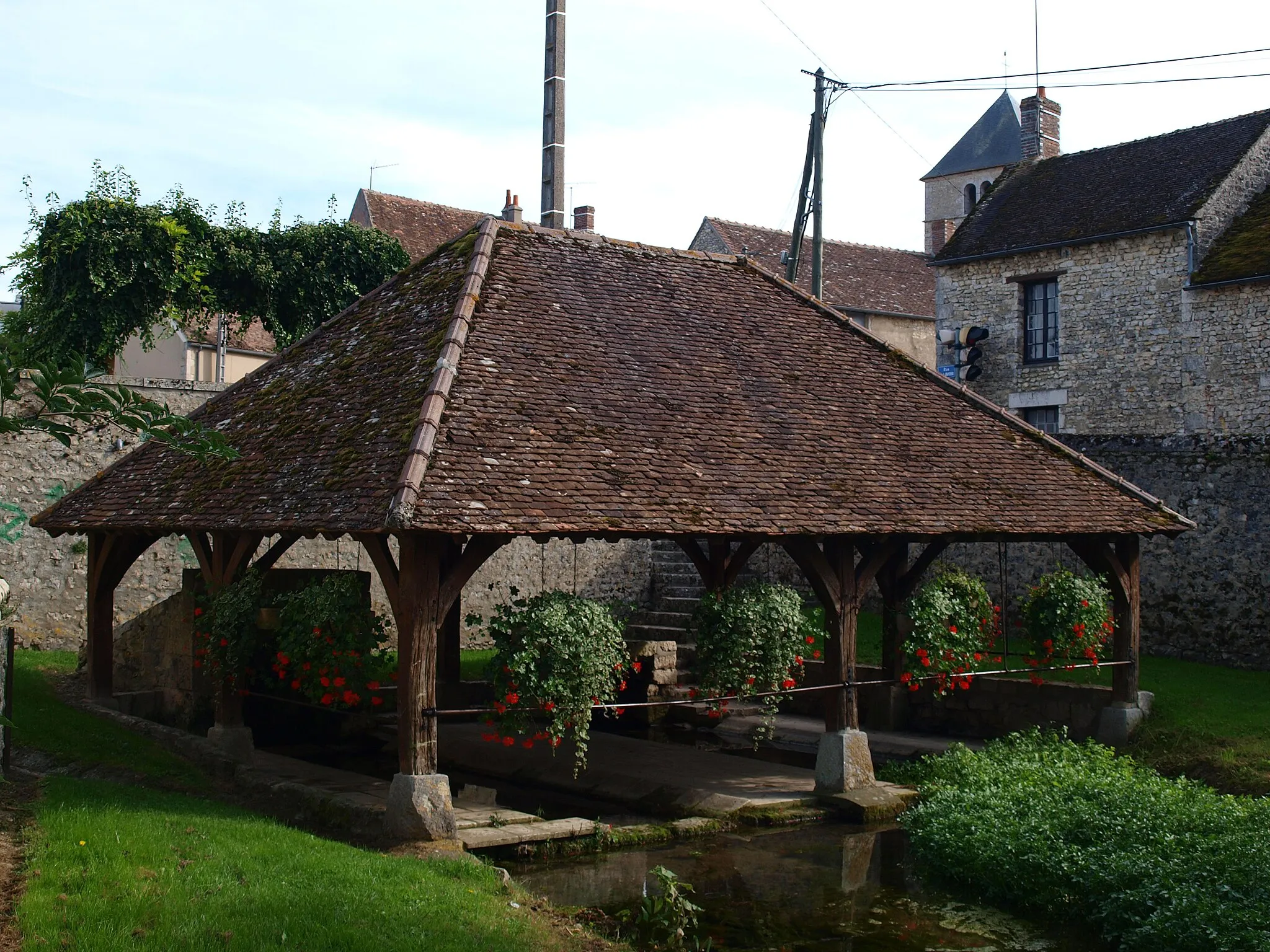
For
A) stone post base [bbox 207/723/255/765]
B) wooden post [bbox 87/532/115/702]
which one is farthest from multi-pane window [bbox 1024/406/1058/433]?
wooden post [bbox 87/532/115/702]

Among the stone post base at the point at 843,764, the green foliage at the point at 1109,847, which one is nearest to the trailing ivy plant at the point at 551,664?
the stone post base at the point at 843,764

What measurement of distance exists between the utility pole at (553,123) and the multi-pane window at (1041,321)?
11.3 metres

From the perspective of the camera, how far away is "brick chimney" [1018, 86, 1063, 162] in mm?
25016

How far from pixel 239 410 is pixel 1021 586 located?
9529mm

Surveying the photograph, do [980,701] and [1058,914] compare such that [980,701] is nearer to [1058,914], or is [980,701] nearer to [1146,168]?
[1058,914]

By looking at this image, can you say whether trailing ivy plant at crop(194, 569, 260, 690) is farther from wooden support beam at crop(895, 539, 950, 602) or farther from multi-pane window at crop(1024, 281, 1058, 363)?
multi-pane window at crop(1024, 281, 1058, 363)

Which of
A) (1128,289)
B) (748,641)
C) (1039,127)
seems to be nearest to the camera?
(748,641)

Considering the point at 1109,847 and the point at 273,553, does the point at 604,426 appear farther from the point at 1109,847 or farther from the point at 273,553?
the point at 1109,847

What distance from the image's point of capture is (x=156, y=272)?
18.6 metres

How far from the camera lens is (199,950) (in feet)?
18.3

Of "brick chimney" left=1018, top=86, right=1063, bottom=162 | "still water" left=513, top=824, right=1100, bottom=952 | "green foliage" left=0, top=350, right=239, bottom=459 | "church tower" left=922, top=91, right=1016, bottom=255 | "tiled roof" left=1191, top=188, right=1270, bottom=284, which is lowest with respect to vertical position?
"still water" left=513, top=824, right=1100, bottom=952

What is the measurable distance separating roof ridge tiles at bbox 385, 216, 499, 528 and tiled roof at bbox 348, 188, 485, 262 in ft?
47.8

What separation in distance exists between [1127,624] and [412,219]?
18583 mm

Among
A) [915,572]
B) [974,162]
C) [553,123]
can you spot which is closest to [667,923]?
[915,572]
